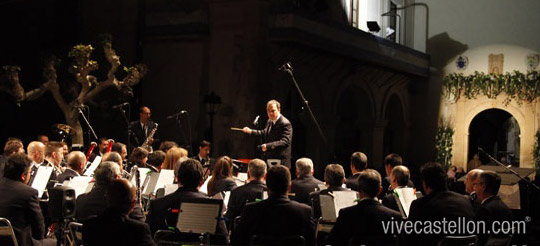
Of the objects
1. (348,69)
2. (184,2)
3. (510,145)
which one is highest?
(184,2)

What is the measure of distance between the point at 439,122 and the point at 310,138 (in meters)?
6.42

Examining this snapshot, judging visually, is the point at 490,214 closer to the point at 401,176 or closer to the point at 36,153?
the point at 401,176

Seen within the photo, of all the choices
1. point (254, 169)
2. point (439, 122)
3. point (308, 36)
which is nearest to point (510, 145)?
point (439, 122)

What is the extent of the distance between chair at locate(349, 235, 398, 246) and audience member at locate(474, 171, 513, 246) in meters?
0.95

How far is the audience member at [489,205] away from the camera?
550 centimetres

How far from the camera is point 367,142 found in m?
19.5

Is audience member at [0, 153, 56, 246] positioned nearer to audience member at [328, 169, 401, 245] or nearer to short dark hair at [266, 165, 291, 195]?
short dark hair at [266, 165, 291, 195]

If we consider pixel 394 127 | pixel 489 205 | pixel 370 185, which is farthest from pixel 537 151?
pixel 370 185

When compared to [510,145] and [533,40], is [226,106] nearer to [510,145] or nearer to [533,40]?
[533,40]

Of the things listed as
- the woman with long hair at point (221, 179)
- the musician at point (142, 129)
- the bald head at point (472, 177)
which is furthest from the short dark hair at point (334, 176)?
→ the musician at point (142, 129)

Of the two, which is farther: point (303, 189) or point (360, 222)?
point (303, 189)

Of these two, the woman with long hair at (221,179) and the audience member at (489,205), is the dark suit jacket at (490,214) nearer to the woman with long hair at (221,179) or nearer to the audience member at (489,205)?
the audience member at (489,205)

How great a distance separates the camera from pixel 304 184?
7.07 meters

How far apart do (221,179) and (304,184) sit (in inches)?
33.5
